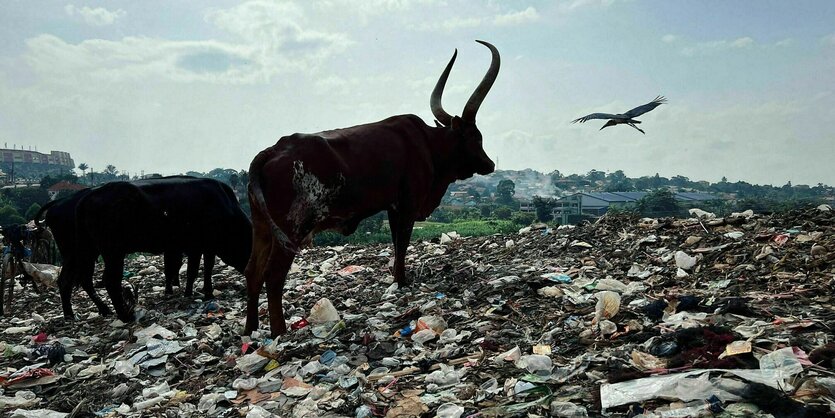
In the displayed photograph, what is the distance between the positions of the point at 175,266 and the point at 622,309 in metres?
5.49

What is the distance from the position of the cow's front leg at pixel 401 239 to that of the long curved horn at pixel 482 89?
137cm

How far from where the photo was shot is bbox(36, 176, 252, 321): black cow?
19.9ft

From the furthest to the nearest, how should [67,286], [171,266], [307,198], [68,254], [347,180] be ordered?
[171,266] < [68,254] < [67,286] < [347,180] < [307,198]

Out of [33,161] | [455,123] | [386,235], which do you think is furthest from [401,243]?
[33,161]

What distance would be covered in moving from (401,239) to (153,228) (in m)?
2.99

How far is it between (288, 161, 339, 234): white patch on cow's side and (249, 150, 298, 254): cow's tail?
21cm

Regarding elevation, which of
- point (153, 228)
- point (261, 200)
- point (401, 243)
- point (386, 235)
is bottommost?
point (386, 235)

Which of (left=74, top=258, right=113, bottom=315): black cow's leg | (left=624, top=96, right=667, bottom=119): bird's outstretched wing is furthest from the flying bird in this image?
(left=74, top=258, right=113, bottom=315): black cow's leg

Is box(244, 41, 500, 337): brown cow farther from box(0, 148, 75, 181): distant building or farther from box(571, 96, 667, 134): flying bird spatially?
box(0, 148, 75, 181): distant building

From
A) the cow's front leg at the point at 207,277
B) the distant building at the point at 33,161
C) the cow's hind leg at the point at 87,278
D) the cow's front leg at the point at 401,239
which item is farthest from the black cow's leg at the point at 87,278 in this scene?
the distant building at the point at 33,161

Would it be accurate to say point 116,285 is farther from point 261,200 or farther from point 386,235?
point 386,235

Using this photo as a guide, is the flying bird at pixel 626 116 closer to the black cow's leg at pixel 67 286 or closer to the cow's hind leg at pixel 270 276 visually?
the cow's hind leg at pixel 270 276

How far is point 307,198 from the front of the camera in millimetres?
4508

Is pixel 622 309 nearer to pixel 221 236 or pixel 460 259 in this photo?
pixel 460 259
